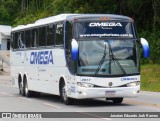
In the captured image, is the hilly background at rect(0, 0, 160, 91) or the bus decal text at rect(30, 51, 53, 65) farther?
the hilly background at rect(0, 0, 160, 91)

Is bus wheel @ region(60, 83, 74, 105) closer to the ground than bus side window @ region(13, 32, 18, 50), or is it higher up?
closer to the ground

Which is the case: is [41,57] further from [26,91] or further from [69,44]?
[69,44]

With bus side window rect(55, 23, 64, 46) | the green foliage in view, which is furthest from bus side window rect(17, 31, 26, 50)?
the green foliage

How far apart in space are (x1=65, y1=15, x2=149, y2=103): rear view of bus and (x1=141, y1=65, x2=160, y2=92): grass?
13.2 metres

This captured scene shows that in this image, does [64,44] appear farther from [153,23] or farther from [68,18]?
[153,23]

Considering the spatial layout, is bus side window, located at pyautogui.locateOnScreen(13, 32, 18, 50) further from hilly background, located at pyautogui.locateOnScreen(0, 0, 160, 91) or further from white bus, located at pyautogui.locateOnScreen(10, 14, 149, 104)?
hilly background, located at pyautogui.locateOnScreen(0, 0, 160, 91)

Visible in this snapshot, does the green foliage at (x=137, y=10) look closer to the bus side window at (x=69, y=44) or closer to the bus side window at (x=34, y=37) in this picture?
the bus side window at (x=34, y=37)

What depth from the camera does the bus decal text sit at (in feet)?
76.1

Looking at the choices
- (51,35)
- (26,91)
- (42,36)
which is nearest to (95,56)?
(51,35)

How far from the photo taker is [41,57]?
24438mm

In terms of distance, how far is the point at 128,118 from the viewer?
16047mm

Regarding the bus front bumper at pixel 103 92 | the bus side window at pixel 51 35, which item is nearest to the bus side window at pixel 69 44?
the bus front bumper at pixel 103 92

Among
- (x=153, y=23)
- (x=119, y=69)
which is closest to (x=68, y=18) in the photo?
(x=119, y=69)

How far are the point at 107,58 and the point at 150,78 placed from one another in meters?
20.1
